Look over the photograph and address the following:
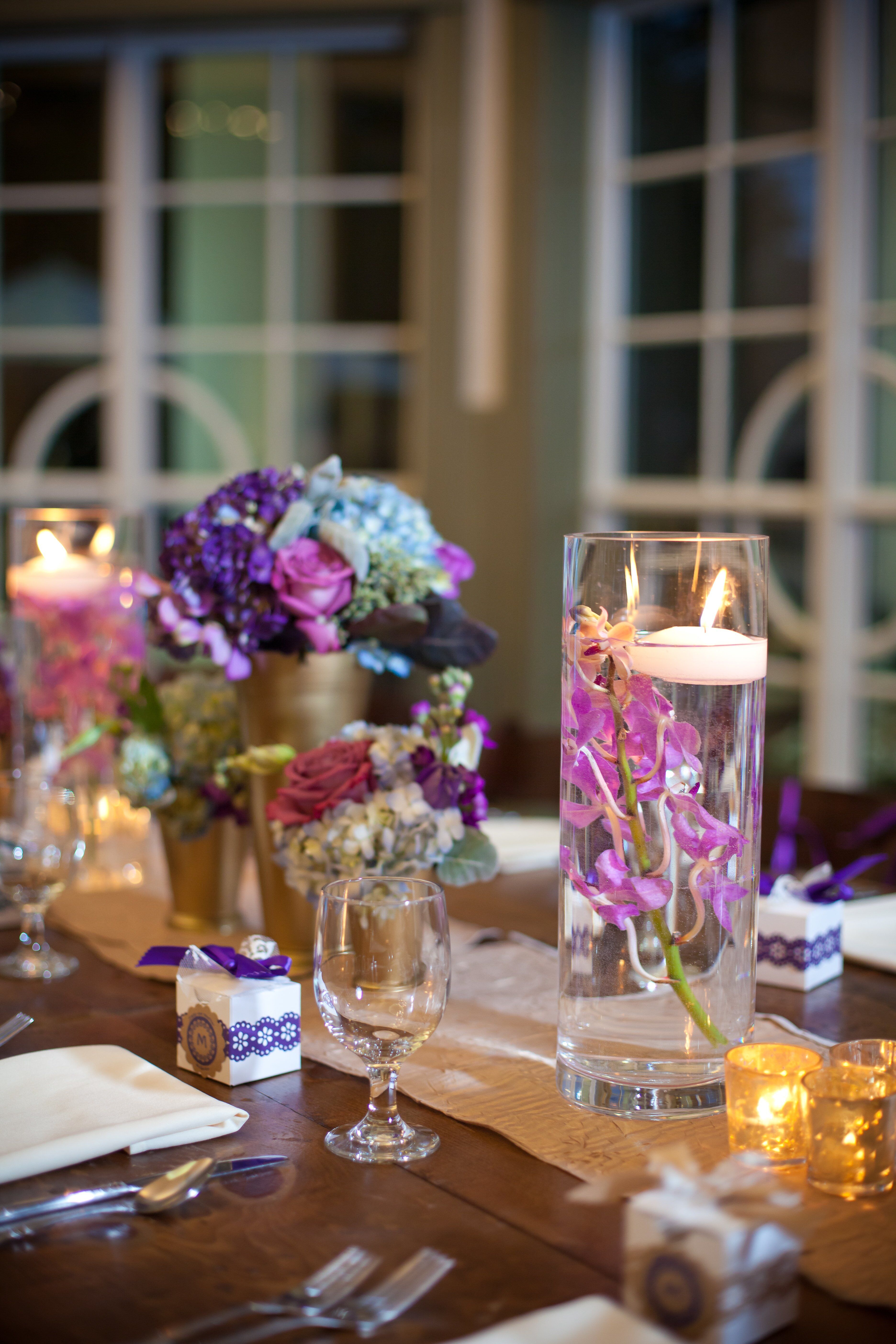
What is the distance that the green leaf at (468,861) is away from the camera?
3.39ft

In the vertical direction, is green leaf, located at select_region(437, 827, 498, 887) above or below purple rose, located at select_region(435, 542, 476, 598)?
below

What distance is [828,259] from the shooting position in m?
3.03

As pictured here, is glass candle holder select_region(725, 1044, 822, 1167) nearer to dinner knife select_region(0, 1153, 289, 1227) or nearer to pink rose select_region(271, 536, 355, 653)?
dinner knife select_region(0, 1153, 289, 1227)

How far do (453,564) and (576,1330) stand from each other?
72cm

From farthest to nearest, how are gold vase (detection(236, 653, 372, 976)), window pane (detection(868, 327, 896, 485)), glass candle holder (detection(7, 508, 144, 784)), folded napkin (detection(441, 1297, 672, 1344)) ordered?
window pane (detection(868, 327, 896, 485)) → glass candle holder (detection(7, 508, 144, 784)) → gold vase (detection(236, 653, 372, 976)) → folded napkin (detection(441, 1297, 672, 1344))

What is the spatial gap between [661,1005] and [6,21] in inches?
153

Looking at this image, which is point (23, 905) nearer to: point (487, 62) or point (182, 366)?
point (487, 62)

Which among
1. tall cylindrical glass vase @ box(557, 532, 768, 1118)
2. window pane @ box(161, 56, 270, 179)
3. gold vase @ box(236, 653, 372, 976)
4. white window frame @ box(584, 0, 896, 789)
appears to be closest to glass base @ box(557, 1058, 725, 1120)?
tall cylindrical glass vase @ box(557, 532, 768, 1118)

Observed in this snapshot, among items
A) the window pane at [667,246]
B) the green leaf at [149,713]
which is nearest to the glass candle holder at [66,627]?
the green leaf at [149,713]

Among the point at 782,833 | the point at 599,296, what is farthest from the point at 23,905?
the point at 599,296

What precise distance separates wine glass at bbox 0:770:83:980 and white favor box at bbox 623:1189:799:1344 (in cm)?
66

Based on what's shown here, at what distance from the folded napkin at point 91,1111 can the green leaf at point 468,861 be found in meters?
0.26

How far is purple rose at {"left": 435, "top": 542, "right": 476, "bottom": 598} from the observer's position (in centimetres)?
117

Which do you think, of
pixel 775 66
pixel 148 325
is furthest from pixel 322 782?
pixel 148 325
